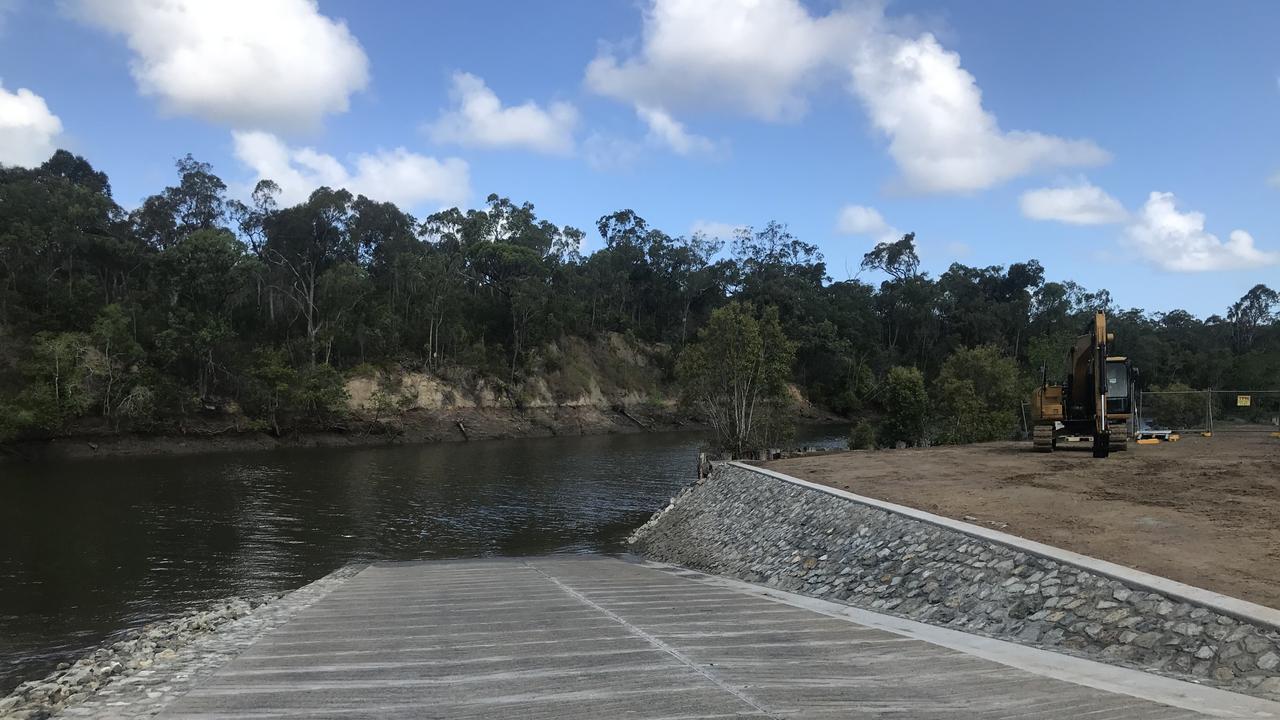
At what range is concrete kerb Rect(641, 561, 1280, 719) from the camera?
517cm

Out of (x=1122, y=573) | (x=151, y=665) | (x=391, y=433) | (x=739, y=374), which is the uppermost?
(x=739, y=374)

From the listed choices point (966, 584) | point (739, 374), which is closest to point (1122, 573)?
point (966, 584)

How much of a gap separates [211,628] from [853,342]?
3545 inches

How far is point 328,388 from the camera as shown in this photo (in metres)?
53.8

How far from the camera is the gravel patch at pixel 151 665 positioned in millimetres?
6000

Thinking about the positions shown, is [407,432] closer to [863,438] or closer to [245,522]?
[245,522]

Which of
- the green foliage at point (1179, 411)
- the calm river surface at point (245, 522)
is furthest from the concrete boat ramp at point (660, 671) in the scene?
the green foliage at point (1179, 411)

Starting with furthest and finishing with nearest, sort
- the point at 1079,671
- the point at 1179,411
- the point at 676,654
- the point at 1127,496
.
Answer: the point at 1179,411 → the point at 1127,496 → the point at 676,654 → the point at 1079,671

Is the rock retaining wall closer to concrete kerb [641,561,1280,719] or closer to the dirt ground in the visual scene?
concrete kerb [641,561,1280,719]

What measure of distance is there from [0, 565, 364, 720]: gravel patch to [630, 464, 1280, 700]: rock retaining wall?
28.6 ft

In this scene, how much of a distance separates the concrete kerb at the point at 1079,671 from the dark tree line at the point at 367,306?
4129 cm

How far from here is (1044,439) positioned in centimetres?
2388

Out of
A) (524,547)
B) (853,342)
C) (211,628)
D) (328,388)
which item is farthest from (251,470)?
(853,342)

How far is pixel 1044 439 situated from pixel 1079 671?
2024 cm
